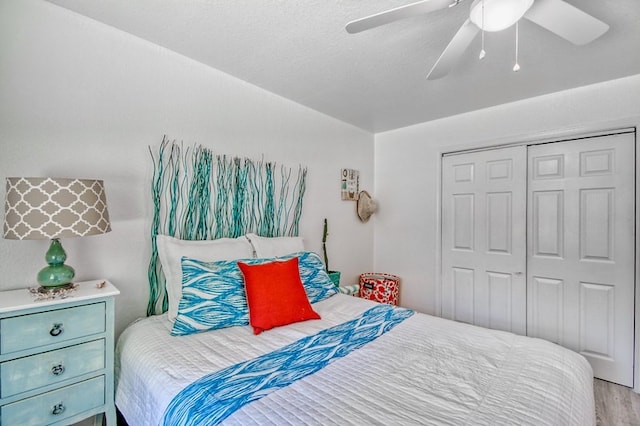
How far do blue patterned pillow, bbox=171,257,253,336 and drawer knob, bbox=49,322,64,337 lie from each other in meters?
0.45

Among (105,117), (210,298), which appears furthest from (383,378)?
(105,117)

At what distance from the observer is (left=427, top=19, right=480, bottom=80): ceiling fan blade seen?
131 centimetres

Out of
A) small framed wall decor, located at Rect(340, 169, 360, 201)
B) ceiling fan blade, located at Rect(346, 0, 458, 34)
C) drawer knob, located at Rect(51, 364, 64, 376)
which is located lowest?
drawer knob, located at Rect(51, 364, 64, 376)

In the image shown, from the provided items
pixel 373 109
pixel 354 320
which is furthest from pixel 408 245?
pixel 354 320

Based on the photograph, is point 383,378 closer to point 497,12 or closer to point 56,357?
point 56,357

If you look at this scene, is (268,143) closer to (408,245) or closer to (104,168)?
(104,168)

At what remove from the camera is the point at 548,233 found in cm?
271

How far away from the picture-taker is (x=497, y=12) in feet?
3.89

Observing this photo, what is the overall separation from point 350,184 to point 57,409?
9.39 ft

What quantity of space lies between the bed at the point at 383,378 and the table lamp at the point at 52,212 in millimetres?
536

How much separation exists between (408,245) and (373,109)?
157 centimetres

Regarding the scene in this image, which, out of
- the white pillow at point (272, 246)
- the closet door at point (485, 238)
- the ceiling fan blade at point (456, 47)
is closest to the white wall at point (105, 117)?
the white pillow at point (272, 246)

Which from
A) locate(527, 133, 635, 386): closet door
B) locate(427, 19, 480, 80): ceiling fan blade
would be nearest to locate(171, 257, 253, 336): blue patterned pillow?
locate(427, 19, 480, 80): ceiling fan blade

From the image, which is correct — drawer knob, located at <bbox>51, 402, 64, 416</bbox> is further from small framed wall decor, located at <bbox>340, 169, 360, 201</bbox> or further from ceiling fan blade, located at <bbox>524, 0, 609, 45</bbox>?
small framed wall decor, located at <bbox>340, 169, 360, 201</bbox>
